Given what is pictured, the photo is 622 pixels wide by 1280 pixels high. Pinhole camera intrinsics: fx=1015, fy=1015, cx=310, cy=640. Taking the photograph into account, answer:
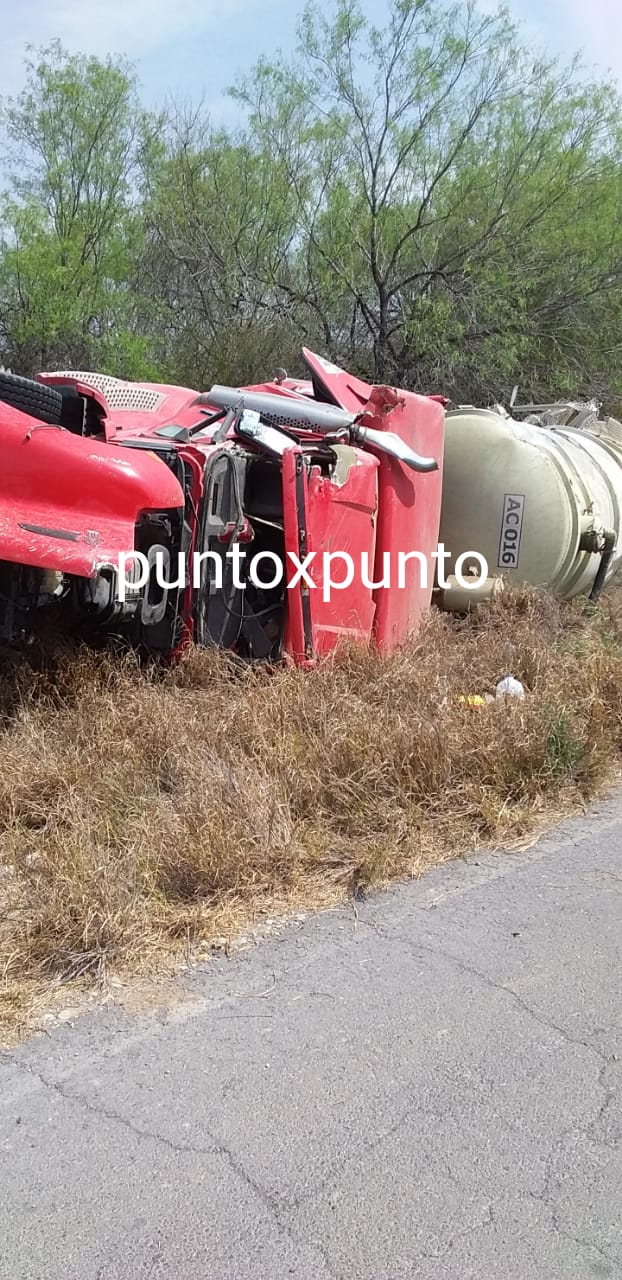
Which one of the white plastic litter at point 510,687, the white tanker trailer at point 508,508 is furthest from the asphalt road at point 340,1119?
the white tanker trailer at point 508,508

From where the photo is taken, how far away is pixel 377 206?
15055 millimetres

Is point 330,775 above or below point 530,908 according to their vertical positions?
above

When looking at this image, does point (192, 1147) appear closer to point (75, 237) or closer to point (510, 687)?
point (510, 687)

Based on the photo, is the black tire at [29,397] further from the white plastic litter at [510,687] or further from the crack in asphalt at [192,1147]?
the crack in asphalt at [192,1147]

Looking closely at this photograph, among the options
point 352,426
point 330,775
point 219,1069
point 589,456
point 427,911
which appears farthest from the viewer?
point 589,456

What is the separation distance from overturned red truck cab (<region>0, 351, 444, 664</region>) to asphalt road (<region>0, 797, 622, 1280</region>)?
197cm

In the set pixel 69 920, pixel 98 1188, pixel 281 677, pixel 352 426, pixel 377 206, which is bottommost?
pixel 98 1188

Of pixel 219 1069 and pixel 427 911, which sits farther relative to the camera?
pixel 427 911

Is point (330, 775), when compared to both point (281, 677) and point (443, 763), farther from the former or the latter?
point (281, 677)

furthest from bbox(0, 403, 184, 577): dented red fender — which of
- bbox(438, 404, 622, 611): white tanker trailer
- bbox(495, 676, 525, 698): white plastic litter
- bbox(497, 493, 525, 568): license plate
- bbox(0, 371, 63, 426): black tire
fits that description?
bbox(497, 493, 525, 568): license plate

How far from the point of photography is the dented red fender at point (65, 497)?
390 centimetres

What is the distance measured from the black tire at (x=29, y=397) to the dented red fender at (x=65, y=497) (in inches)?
4.6

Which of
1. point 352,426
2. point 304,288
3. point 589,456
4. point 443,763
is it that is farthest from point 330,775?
point 304,288

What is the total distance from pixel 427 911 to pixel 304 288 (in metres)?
13.5
